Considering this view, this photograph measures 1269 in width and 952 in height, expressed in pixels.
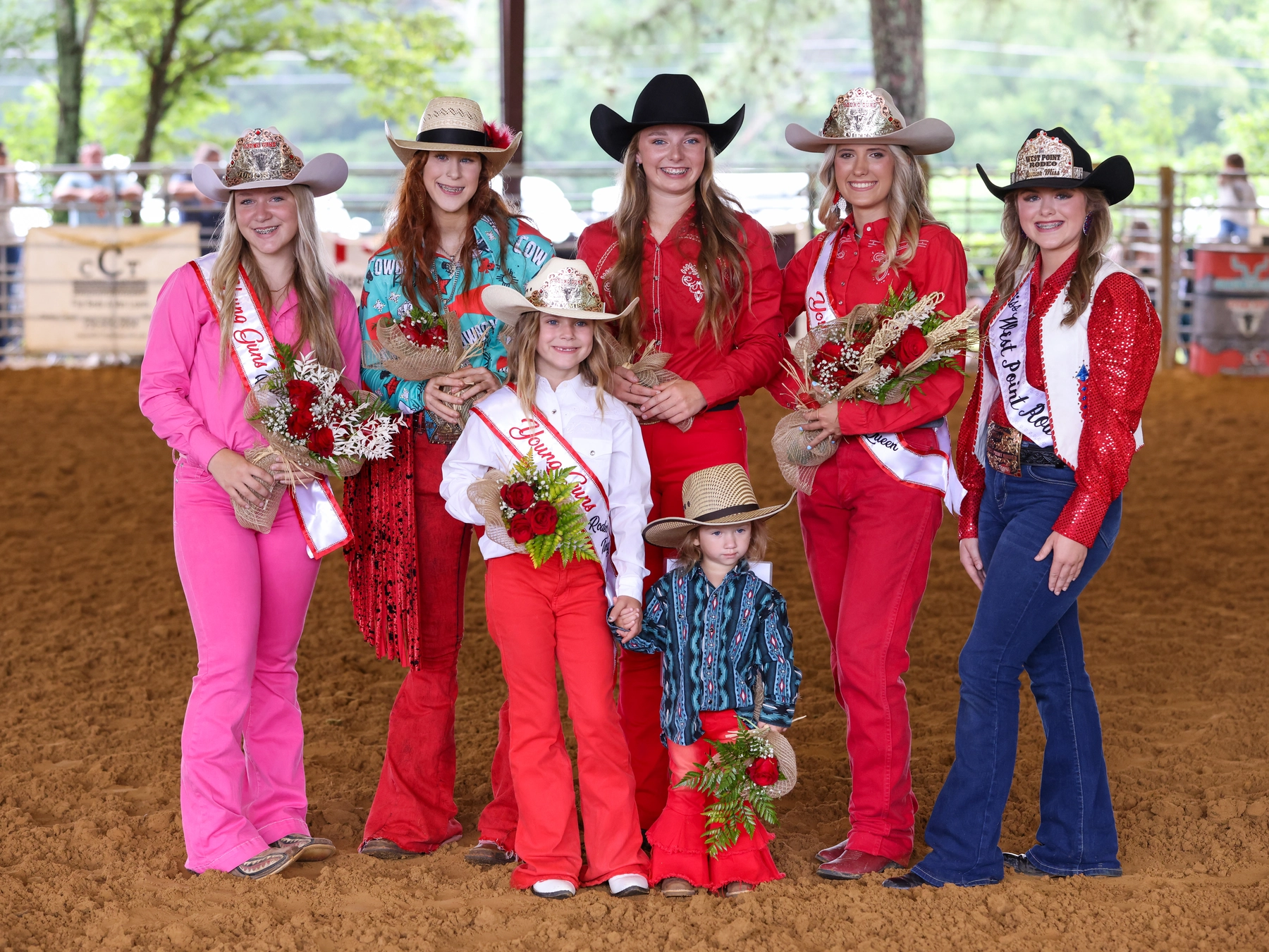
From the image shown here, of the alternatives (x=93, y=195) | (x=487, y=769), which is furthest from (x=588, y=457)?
(x=93, y=195)

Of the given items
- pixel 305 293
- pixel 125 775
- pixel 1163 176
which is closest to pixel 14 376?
pixel 125 775

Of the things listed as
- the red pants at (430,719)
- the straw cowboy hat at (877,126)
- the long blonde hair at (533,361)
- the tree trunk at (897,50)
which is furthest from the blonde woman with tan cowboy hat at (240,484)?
the tree trunk at (897,50)

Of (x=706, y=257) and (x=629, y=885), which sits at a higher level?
(x=706, y=257)

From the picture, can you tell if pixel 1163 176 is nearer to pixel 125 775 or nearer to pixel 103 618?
pixel 103 618

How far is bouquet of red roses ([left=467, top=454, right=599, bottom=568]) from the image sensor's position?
11.8 feet

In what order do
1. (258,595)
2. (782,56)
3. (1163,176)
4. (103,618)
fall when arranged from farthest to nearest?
(782,56), (1163,176), (103,618), (258,595)

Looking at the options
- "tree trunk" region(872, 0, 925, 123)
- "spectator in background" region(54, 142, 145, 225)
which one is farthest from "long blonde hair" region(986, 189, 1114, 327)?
"spectator in background" region(54, 142, 145, 225)

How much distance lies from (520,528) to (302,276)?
107cm

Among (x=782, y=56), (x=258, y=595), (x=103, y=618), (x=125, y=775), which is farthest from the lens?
(x=782, y=56)

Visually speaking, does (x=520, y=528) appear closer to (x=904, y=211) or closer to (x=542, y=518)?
(x=542, y=518)

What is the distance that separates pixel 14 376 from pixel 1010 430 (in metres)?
12.2

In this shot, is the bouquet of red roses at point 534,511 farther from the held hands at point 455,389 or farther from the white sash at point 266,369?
the white sash at point 266,369

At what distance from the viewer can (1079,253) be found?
360 cm

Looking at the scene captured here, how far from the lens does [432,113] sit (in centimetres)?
395
